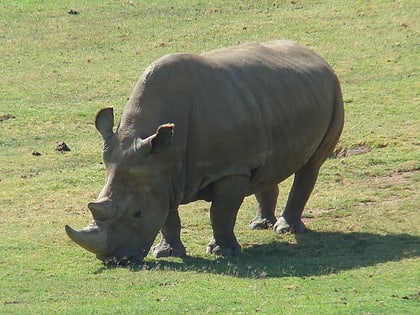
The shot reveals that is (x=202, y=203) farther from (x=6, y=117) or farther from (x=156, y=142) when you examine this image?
(x=6, y=117)

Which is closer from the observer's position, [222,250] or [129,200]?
[129,200]

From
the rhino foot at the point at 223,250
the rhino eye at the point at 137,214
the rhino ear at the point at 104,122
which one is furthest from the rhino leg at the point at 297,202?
the rhino ear at the point at 104,122

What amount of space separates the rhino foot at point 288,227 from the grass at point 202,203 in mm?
238

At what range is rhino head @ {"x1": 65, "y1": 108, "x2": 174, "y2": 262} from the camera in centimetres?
1527

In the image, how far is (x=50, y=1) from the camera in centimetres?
3634

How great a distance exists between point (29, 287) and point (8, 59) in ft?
58.7

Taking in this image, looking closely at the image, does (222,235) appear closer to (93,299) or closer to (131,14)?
(93,299)

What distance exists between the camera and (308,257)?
1619 cm

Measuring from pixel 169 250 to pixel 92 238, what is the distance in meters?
1.28

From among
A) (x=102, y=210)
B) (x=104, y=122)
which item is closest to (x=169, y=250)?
(x=102, y=210)

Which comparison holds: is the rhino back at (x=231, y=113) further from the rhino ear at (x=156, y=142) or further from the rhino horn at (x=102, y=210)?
the rhino horn at (x=102, y=210)

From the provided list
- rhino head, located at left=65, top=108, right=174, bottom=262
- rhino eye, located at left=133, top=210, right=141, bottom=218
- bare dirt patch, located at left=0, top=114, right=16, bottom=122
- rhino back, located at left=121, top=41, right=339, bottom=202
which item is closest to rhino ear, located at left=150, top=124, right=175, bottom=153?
rhino head, located at left=65, top=108, right=174, bottom=262

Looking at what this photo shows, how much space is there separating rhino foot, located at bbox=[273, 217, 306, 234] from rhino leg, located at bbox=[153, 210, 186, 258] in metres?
2.01

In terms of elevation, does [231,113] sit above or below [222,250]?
above
